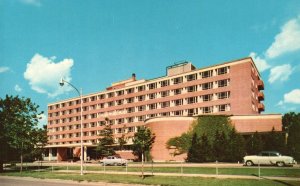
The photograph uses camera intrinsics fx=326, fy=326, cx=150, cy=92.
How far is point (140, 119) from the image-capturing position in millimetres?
81125

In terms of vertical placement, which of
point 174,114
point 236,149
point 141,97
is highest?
point 141,97

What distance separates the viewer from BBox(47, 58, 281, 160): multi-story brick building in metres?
53.8

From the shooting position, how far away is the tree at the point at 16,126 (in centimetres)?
3928

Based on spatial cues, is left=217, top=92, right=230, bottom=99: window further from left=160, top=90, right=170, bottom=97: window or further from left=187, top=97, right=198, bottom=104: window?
left=160, top=90, right=170, bottom=97: window

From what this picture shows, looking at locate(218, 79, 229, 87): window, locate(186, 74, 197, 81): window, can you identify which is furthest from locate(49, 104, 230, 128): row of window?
locate(186, 74, 197, 81): window

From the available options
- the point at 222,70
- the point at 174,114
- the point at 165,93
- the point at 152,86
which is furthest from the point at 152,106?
the point at 222,70

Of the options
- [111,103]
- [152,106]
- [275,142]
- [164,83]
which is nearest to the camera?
[275,142]

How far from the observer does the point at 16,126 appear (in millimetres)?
39344

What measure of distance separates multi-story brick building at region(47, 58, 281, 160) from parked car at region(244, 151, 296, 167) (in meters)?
16.4

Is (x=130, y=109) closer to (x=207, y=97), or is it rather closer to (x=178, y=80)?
(x=178, y=80)

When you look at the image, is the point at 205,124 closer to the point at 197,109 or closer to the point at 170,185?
the point at 197,109

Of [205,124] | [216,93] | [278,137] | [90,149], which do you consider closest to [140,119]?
[90,149]

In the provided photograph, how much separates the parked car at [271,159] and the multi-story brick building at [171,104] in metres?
16.4

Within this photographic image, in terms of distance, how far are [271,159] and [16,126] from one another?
2956cm
